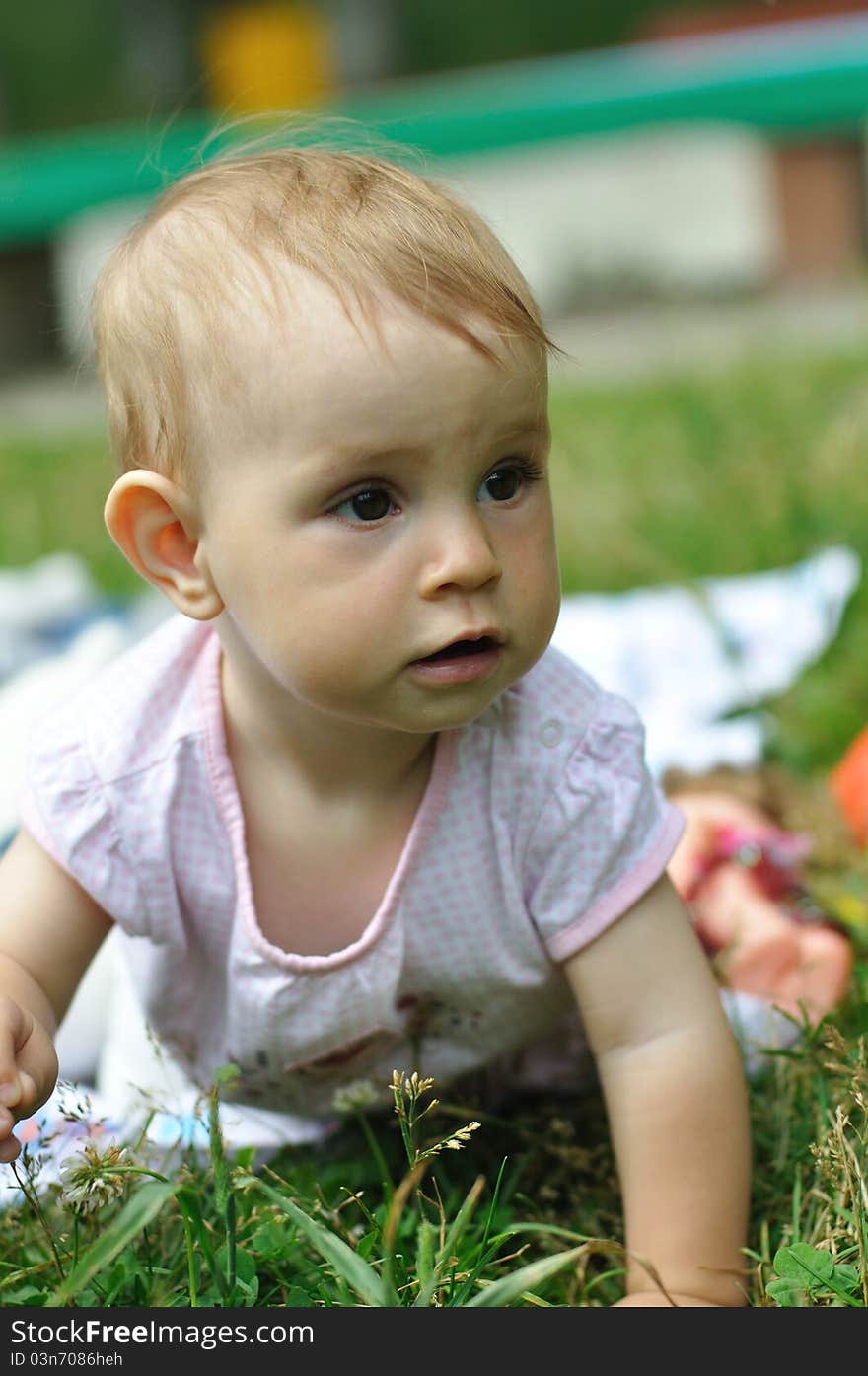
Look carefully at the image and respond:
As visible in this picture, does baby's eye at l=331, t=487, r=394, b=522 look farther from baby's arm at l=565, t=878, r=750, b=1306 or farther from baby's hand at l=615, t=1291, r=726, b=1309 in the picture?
baby's hand at l=615, t=1291, r=726, b=1309

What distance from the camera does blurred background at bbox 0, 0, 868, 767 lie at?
299cm

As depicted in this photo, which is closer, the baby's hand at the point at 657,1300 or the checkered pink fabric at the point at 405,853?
the baby's hand at the point at 657,1300

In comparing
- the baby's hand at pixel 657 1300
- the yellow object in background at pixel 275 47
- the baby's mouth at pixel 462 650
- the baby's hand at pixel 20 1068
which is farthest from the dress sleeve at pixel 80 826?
the yellow object in background at pixel 275 47

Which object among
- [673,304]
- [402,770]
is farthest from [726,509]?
[673,304]

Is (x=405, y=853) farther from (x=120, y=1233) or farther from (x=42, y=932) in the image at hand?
(x=120, y=1233)

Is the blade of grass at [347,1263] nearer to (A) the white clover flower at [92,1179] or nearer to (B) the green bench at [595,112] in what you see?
(A) the white clover flower at [92,1179]

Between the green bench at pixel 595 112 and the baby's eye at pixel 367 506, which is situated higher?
the baby's eye at pixel 367 506

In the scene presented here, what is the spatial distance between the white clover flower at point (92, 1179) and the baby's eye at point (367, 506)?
0.48 m

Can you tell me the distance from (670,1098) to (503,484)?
51 centimetres

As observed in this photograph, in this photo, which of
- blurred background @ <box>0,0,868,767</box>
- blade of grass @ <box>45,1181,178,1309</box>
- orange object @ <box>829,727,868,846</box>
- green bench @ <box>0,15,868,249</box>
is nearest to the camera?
blade of grass @ <box>45,1181,178,1309</box>

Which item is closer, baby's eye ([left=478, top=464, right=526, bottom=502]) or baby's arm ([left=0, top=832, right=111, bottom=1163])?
baby's eye ([left=478, top=464, right=526, bottom=502])

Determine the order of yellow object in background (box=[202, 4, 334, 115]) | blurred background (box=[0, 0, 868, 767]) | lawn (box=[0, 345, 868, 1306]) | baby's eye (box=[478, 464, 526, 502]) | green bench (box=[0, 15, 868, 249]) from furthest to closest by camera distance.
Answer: yellow object in background (box=[202, 4, 334, 115]), green bench (box=[0, 15, 868, 249]), blurred background (box=[0, 0, 868, 767]), baby's eye (box=[478, 464, 526, 502]), lawn (box=[0, 345, 868, 1306])

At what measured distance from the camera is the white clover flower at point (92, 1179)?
1.14 meters

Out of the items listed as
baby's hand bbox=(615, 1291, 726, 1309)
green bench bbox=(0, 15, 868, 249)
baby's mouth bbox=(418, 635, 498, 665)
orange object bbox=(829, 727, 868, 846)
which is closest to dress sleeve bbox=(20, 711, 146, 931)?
baby's mouth bbox=(418, 635, 498, 665)
